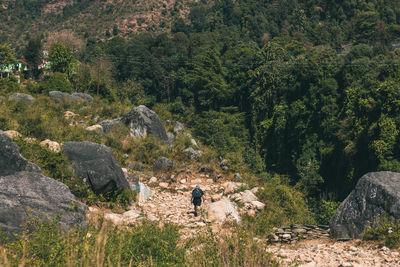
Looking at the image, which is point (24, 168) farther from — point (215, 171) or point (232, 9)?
point (232, 9)

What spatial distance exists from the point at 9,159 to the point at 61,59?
987 inches

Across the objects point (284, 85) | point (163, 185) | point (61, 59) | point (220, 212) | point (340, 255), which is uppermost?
point (61, 59)

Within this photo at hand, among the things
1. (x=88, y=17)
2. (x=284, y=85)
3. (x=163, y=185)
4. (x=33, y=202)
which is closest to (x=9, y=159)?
(x=33, y=202)

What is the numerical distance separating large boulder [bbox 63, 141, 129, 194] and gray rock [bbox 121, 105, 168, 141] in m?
6.56

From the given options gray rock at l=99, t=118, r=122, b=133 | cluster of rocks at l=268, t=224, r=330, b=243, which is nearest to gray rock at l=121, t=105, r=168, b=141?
gray rock at l=99, t=118, r=122, b=133

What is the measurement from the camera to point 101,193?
841 centimetres

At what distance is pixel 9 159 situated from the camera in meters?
6.56

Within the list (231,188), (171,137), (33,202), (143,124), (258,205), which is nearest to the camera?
(33,202)

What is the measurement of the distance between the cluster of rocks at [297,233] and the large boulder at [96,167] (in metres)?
3.94

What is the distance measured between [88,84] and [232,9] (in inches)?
1358

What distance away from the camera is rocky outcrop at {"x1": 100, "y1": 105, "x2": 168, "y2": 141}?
619 inches

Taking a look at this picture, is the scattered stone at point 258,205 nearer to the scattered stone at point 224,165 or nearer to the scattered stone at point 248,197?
the scattered stone at point 248,197

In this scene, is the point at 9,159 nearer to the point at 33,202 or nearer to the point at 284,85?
the point at 33,202

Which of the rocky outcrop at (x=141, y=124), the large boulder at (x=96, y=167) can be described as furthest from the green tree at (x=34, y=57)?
the large boulder at (x=96, y=167)
